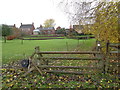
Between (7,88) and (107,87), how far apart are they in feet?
11.0

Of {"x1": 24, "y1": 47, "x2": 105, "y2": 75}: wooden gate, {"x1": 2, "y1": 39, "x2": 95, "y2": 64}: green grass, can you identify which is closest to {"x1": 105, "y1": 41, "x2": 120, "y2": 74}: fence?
{"x1": 24, "y1": 47, "x2": 105, "y2": 75}: wooden gate

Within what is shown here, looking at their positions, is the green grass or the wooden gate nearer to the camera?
the wooden gate

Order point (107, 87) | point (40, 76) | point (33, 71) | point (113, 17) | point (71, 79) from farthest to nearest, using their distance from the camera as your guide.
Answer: point (113, 17), point (33, 71), point (40, 76), point (71, 79), point (107, 87)

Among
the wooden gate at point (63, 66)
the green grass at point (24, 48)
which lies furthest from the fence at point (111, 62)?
the green grass at point (24, 48)

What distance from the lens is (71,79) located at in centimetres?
351

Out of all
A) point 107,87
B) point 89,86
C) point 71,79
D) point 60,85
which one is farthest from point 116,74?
point 60,85

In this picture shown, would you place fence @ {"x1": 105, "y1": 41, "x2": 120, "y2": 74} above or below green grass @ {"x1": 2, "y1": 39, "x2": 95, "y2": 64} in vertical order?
above

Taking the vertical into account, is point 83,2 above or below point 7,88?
above

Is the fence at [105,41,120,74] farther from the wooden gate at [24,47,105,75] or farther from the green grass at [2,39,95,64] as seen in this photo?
the green grass at [2,39,95,64]

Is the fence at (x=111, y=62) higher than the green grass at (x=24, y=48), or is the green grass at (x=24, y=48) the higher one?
the fence at (x=111, y=62)

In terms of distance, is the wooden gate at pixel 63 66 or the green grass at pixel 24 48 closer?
the wooden gate at pixel 63 66

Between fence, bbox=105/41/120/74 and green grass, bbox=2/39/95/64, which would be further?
green grass, bbox=2/39/95/64

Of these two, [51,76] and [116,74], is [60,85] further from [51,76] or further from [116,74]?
[116,74]

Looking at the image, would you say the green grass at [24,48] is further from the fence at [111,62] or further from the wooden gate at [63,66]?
the fence at [111,62]
